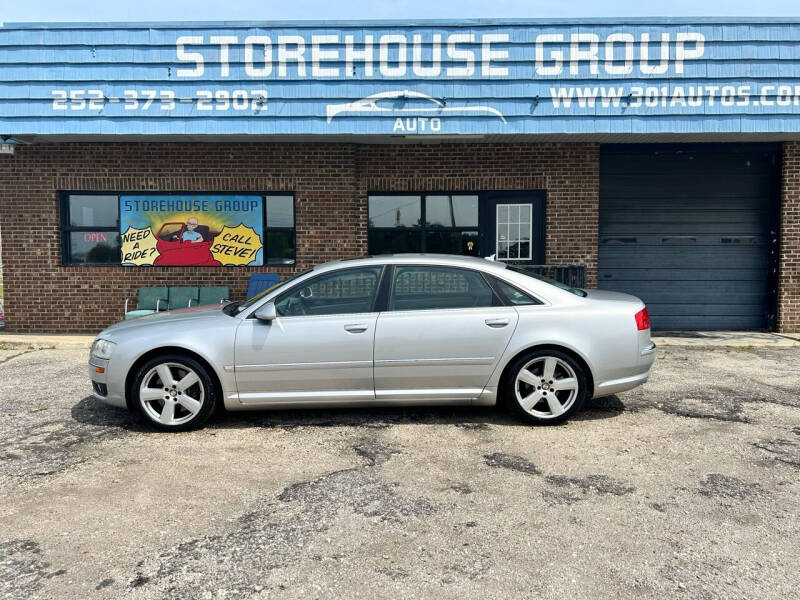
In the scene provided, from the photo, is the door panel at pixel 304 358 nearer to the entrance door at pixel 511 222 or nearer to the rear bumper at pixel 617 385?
the rear bumper at pixel 617 385

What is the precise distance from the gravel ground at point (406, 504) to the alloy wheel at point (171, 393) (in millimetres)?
166

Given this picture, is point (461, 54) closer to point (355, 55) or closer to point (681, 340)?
point (355, 55)

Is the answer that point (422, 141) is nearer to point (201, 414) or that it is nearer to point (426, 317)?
point (426, 317)

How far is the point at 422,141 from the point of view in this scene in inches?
404

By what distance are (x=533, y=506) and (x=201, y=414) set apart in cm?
287

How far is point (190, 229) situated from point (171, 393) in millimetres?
5866

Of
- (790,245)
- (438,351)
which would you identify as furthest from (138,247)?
(790,245)

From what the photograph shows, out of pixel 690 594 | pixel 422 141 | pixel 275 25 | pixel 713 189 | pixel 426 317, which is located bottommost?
pixel 690 594

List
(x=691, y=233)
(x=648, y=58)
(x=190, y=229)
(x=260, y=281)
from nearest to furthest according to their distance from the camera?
(x=648, y=58)
(x=260, y=281)
(x=190, y=229)
(x=691, y=233)

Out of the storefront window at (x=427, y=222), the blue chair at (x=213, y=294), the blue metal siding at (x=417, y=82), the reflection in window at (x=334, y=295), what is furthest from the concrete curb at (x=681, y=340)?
the reflection in window at (x=334, y=295)

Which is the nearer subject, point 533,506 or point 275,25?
point 533,506

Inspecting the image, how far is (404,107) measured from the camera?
29.9ft

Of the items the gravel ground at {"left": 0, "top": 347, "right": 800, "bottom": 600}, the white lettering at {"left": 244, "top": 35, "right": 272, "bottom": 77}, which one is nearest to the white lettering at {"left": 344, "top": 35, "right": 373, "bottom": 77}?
the white lettering at {"left": 244, "top": 35, "right": 272, "bottom": 77}

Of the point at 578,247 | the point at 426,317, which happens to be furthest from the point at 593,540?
the point at 578,247
